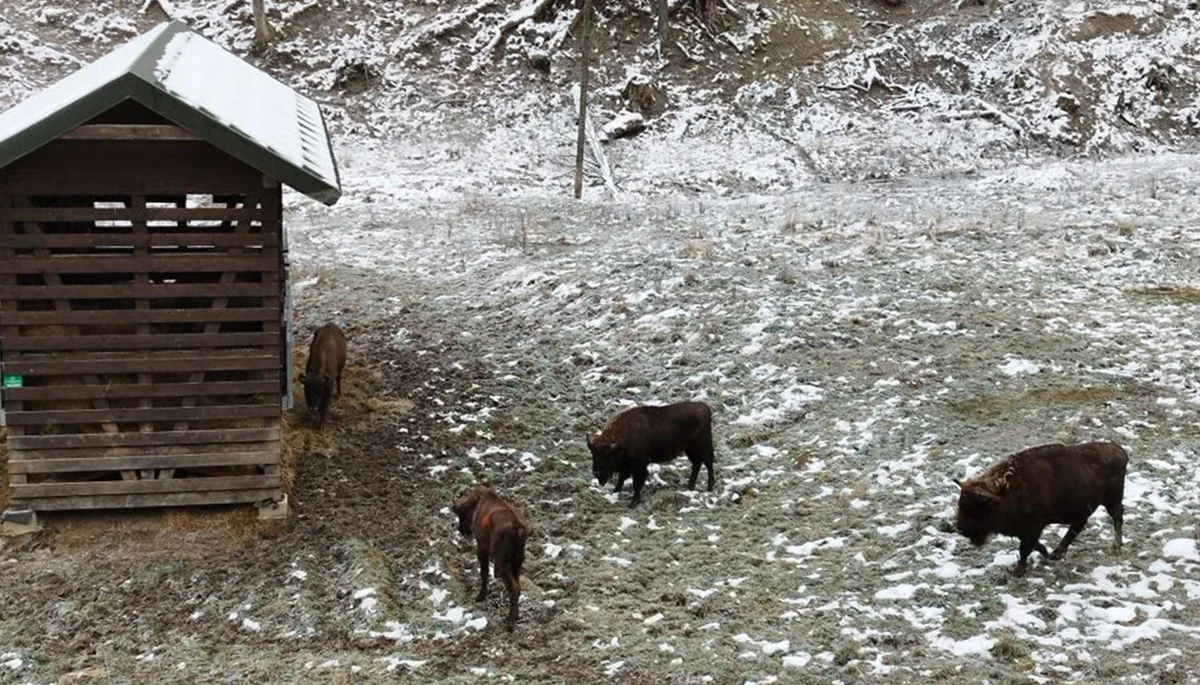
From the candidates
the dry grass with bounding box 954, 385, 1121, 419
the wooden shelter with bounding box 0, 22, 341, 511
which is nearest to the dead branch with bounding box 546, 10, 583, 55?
the wooden shelter with bounding box 0, 22, 341, 511

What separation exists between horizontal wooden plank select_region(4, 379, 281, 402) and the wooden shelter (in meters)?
0.01

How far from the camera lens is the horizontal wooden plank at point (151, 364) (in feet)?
26.5

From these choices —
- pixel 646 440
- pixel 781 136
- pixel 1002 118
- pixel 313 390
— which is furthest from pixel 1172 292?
pixel 1002 118

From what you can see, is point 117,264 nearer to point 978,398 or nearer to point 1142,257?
point 978,398

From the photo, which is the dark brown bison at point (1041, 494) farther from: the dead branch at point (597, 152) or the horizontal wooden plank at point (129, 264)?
the dead branch at point (597, 152)

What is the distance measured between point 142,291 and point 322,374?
8.48 ft

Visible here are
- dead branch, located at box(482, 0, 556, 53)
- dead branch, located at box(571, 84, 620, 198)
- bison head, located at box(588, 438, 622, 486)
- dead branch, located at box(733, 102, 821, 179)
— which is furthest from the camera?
dead branch, located at box(482, 0, 556, 53)

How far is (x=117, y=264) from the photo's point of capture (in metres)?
8.01

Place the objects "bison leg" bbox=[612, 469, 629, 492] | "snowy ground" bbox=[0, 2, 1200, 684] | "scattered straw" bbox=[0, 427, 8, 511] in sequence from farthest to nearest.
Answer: "bison leg" bbox=[612, 469, 629, 492] → "scattered straw" bbox=[0, 427, 8, 511] → "snowy ground" bbox=[0, 2, 1200, 684]

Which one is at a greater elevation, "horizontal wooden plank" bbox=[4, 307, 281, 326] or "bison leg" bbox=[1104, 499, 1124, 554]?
"horizontal wooden plank" bbox=[4, 307, 281, 326]

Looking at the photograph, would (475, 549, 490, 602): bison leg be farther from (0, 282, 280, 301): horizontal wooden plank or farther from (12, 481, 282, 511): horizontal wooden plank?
(0, 282, 280, 301): horizontal wooden plank

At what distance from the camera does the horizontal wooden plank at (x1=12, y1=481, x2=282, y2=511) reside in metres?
8.32

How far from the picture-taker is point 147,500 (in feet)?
27.7

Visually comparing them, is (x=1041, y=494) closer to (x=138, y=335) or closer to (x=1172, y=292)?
(x=138, y=335)
